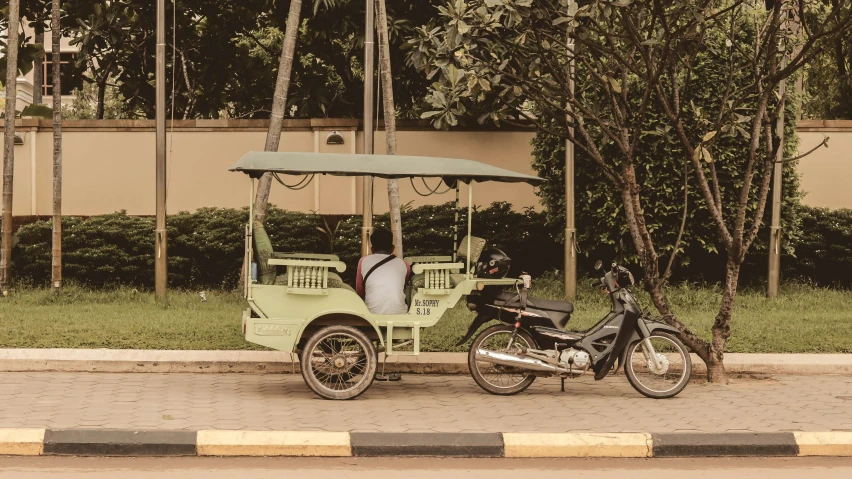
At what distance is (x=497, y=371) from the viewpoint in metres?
9.27

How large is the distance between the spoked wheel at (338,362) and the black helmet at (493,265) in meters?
1.18

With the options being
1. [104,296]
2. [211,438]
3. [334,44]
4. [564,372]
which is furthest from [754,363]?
[334,44]

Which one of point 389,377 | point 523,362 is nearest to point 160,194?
point 389,377

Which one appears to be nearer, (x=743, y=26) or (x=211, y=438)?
(x=211, y=438)

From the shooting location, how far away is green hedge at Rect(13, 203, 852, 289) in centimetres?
1545

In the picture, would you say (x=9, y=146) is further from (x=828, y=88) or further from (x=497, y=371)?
(x=828, y=88)

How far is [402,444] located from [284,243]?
863cm

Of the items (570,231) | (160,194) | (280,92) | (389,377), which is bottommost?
(389,377)

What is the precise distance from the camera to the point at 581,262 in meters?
15.9

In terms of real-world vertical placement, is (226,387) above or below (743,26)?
Answer: below

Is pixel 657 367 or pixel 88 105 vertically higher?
pixel 88 105

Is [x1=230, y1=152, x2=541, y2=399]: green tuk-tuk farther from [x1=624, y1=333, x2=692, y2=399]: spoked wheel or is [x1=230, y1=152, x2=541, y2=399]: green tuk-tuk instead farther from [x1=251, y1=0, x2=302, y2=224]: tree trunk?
[x1=251, y1=0, x2=302, y2=224]: tree trunk

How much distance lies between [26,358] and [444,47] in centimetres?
500

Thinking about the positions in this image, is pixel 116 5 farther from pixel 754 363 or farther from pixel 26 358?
pixel 754 363
